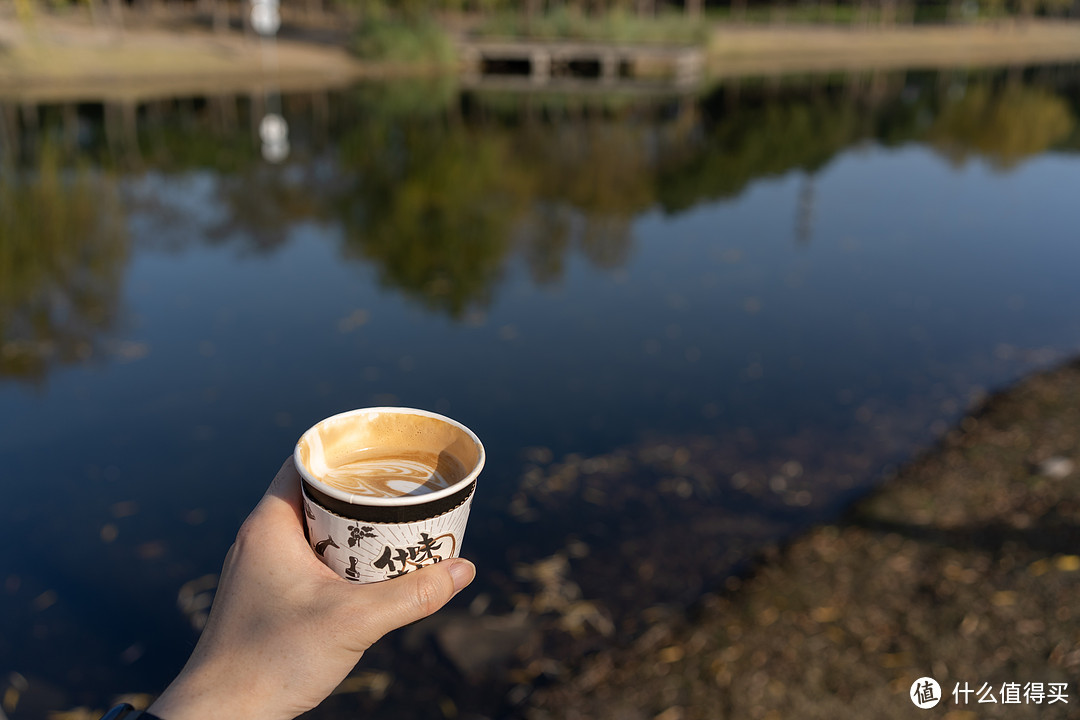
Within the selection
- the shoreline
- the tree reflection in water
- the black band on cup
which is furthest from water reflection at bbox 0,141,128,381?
the shoreline

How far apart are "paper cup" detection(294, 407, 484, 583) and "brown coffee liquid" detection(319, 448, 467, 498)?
0.01 meters

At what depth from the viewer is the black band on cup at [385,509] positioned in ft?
5.30

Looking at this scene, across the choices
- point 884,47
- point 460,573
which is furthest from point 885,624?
point 884,47

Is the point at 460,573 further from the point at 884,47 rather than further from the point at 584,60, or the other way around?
the point at 884,47

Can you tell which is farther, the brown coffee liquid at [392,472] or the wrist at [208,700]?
the brown coffee liquid at [392,472]

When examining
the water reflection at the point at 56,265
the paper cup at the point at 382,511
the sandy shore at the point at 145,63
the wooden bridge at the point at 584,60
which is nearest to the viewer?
the paper cup at the point at 382,511

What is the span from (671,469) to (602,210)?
8593 millimetres

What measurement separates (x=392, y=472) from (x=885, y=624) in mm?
3446

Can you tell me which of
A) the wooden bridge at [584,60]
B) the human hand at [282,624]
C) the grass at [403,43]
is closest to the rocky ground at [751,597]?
the human hand at [282,624]

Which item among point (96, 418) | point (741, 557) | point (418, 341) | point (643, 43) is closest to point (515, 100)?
point (643, 43)

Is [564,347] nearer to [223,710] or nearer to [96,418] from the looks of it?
[96,418]

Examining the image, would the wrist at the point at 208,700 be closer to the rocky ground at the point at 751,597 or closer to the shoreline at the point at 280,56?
the rocky ground at the point at 751,597

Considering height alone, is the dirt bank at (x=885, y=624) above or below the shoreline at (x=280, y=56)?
below

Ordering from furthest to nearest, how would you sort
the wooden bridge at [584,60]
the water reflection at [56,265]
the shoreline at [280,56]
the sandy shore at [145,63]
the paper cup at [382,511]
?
the wooden bridge at [584,60], the shoreline at [280,56], the sandy shore at [145,63], the water reflection at [56,265], the paper cup at [382,511]
